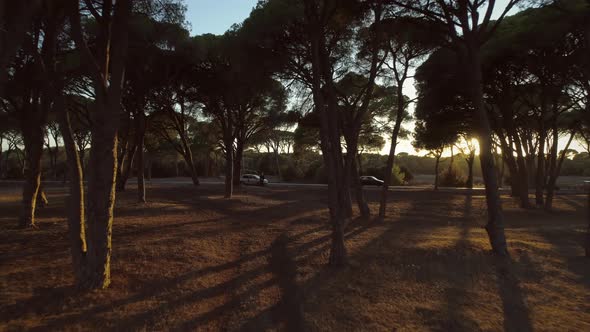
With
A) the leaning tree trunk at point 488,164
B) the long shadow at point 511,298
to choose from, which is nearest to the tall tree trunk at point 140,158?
the leaning tree trunk at point 488,164

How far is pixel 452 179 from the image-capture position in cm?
3669

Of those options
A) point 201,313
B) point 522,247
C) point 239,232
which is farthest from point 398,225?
point 201,313

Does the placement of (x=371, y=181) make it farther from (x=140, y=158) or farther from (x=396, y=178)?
(x=140, y=158)

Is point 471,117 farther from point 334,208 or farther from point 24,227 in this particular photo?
point 24,227

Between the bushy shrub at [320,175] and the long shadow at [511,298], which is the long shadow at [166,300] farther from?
the bushy shrub at [320,175]

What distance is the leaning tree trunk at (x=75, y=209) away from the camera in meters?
4.97

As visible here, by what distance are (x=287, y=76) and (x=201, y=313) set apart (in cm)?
965

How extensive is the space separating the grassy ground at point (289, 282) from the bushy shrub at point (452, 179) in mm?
27706

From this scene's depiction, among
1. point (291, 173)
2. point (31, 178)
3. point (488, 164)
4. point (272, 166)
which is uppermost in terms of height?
point (272, 166)

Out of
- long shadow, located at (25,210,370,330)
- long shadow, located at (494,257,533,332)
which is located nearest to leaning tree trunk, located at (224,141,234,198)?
long shadow, located at (25,210,370,330)

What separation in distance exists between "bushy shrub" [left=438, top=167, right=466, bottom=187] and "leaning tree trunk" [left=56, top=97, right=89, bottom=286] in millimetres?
36758

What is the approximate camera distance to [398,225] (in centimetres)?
1201

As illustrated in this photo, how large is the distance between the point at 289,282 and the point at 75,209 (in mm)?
3443

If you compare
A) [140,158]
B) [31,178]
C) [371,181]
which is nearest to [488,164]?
[31,178]
